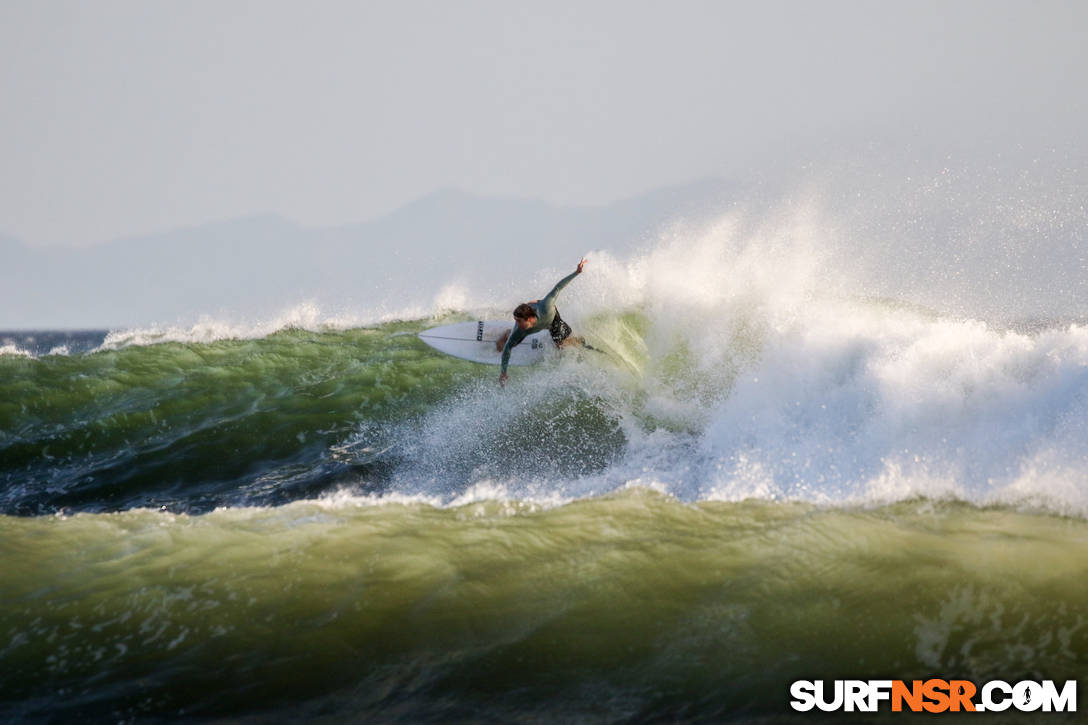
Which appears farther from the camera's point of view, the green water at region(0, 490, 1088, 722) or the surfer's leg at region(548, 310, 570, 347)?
the surfer's leg at region(548, 310, 570, 347)

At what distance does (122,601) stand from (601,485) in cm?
375

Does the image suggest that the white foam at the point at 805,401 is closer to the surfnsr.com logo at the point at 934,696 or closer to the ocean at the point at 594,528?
the ocean at the point at 594,528

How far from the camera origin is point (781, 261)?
1014 centimetres

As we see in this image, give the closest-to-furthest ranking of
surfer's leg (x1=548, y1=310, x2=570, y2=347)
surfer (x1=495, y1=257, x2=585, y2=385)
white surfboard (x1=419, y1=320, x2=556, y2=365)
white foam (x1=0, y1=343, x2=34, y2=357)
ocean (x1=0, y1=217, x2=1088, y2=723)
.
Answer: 1. ocean (x1=0, y1=217, x2=1088, y2=723)
2. surfer (x1=495, y1=257, x2=585, y2=385)
3. surfer's leg (x1=548, y1=310, x2=570, y2=347)
4. white surfboard (x1=419, y1=320, x2=556, y2=365)
5. white foam (x1=0, y1=343, x2=34, y2=357)

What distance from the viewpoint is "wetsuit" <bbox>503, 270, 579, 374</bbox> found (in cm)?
878

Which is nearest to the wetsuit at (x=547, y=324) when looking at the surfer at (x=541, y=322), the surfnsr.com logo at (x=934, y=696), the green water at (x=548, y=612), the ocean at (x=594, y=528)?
the surfer at (x=541, y=322)

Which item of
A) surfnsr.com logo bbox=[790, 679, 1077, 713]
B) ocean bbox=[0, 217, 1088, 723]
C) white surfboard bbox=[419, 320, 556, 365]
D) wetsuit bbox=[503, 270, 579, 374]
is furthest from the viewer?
white surfboard bbox=[419, 320, 556, 365]

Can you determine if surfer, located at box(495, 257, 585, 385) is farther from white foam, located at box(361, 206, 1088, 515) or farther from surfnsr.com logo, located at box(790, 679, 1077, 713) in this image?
surfnsr.com logo, located at box(790, 679, 1077, 713)

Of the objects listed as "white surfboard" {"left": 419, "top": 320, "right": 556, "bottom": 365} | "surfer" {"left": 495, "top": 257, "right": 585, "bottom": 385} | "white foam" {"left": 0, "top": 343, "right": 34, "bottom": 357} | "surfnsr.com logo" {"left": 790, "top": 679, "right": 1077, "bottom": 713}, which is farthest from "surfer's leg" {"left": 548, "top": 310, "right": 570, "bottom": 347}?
"white foam" {"left": 0, "top": 343, "right": 34, "bottom": 357}

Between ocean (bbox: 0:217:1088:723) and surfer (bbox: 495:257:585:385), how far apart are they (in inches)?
14.7

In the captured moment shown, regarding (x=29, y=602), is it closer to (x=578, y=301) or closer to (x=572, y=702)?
(x=572, y=702)

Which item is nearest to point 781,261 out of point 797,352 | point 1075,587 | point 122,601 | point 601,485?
point 797,352

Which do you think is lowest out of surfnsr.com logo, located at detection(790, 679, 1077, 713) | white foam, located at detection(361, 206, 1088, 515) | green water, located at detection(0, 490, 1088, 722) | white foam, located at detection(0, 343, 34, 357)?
surfnsr.com logo, located at detection(790, 679, 1077, 713)

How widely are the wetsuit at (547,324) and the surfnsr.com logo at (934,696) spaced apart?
18.8 feet
